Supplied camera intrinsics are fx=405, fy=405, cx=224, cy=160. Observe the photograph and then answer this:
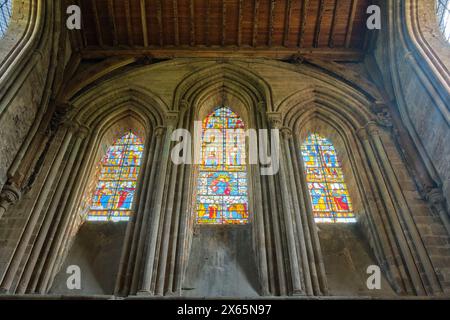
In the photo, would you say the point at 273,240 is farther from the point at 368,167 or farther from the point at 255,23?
the point at 255,23

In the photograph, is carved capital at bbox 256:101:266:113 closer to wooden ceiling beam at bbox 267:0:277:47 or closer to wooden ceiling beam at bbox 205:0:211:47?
wooden ceiling beam at bbox 267:0:277:47

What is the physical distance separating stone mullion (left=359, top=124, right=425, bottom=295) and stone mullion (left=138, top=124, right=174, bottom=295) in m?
4.41

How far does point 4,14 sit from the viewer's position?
30.6 ft

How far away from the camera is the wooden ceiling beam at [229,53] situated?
11.5 m

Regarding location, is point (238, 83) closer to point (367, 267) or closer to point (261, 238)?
point (261, 238)

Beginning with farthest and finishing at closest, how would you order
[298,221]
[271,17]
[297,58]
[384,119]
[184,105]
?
[297,58] → [271,17] → [184,105] → [384,119] → [298,221]

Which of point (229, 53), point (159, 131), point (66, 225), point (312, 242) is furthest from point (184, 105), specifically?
point (312, 242)

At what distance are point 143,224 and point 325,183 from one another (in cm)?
424

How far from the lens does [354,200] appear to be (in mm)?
8875

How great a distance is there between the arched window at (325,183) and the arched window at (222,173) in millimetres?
1533

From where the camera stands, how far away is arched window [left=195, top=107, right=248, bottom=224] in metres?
8.62

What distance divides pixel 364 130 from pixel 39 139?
747cm

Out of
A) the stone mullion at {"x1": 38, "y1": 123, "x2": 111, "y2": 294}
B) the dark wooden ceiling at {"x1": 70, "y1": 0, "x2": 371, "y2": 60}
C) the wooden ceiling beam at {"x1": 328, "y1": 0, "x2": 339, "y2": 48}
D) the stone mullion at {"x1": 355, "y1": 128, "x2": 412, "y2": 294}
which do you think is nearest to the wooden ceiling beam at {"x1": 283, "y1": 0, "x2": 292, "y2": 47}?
the dark wooden ceiling at {"x1": 70, "y1": 0, "x2": 371, "y2": 60}

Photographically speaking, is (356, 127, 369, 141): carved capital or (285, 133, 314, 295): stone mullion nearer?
(285, 133, 314, 295): stone mullion
